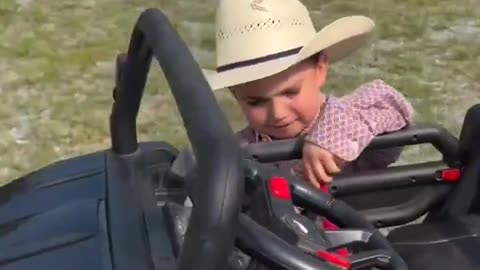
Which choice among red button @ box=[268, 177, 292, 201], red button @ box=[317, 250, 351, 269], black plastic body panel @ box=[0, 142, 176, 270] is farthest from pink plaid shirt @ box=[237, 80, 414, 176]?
red button @ box=[317, 250, 351, 269]

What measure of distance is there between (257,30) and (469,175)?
0.51 metres

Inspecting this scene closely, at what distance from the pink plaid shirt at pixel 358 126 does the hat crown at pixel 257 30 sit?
0.16 meters

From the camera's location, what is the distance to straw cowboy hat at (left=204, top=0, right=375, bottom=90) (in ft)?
6.70

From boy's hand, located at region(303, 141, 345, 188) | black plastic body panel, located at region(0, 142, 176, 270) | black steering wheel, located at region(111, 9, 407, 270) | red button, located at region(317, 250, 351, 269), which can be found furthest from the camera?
boy's hand, located at region(303, 141, 345, 188)

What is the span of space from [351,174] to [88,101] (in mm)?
2250

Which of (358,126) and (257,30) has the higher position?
(257,30)

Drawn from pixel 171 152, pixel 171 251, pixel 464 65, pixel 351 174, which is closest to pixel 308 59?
pixel 351 174

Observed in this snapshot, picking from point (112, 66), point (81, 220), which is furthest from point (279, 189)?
point (112, 66)

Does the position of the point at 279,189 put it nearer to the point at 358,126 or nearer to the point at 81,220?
the point at 81,220

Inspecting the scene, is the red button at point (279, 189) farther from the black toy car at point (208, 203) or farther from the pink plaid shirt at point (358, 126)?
the pink plaid shirt at point (358, 126)

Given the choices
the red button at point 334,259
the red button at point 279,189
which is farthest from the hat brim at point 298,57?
the red button at point 334,259

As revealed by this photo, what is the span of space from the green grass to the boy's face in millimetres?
1548

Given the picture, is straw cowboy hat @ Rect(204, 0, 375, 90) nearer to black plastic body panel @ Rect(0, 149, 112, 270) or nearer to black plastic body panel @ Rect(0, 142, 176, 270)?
black plastic body panel @ Rect(0, 142, 176, 270)

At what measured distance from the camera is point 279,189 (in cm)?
151
